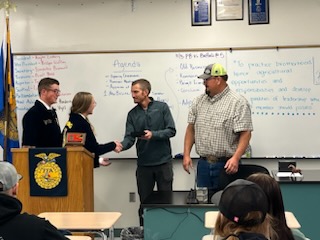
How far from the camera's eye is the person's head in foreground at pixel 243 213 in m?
1.90

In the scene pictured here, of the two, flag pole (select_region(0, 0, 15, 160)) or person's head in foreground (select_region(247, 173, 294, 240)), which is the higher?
flag pole (select_region(0, 0, 15, 160))

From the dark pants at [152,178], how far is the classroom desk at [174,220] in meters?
1.29

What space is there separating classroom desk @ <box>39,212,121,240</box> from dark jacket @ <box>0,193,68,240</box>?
3.47ft

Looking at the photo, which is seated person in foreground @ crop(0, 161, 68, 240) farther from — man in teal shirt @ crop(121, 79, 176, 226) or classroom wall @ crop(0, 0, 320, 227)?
classroom wall @ crop(0, 0, 320, 227)

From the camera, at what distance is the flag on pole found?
5562 millimetres

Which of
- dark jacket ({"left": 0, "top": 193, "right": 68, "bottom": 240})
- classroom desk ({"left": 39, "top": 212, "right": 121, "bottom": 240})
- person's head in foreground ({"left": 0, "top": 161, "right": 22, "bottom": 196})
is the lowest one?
classroom desk ({"left": 39, "top": 212, "right": 121, "bottom": 240})

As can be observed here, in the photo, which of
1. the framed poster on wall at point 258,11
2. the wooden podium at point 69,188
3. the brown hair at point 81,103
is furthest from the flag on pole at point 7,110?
the framed poster on wall at point 258,11

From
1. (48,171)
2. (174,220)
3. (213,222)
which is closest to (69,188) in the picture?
(48,171)

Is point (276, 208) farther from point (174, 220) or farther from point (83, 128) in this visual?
point (83, 128)

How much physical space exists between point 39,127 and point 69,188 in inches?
26.6

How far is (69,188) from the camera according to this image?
14.3ft

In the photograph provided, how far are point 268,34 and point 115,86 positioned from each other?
1785 mm

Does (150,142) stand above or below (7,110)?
below

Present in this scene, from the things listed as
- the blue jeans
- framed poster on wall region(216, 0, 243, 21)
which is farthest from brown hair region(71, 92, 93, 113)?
framed poster on wall region(216, 0, 243, 21)
